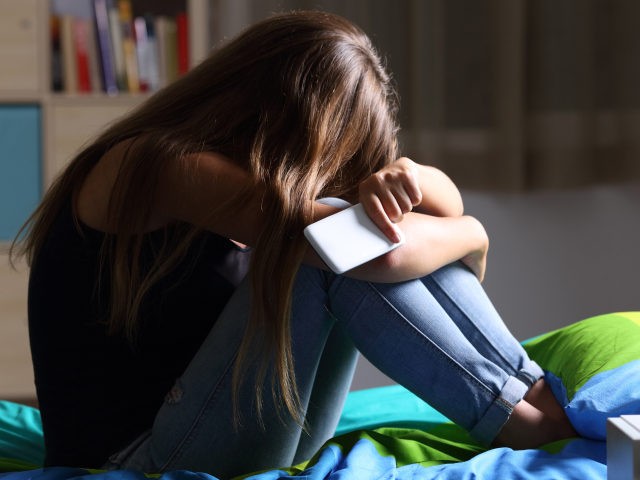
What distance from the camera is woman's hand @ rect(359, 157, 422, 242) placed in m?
0.96

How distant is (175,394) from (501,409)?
37 cm

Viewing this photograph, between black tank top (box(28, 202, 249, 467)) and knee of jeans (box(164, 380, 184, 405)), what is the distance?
8 centimetres

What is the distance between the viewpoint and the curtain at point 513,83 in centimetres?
228

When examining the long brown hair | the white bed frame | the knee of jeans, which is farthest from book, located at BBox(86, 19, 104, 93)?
the white bed frame

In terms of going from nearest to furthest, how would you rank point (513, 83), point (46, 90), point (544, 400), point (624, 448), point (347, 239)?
1. point (624, 448)
2. point (347, 239)
3. point (544, 400)
4. point (46, 90)
5. point (513, 83)

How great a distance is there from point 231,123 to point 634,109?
58.9 inches

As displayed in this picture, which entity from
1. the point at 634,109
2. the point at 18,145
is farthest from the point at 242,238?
the point at 634,109

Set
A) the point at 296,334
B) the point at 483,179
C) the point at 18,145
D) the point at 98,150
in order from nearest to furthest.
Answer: the point at 296,334, the point at 98,150, the point at 18,145, the point at 483,179

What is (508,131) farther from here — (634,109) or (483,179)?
(634,109)

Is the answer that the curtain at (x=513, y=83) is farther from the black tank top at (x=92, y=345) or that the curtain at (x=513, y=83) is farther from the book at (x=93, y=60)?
the black tank top at (x=92, y=345)

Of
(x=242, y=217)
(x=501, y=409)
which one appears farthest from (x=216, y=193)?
(x=501, y=409)

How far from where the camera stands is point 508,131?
93.6 inches

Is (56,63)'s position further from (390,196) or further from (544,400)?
(544,400)

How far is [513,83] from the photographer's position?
2.36 meters
